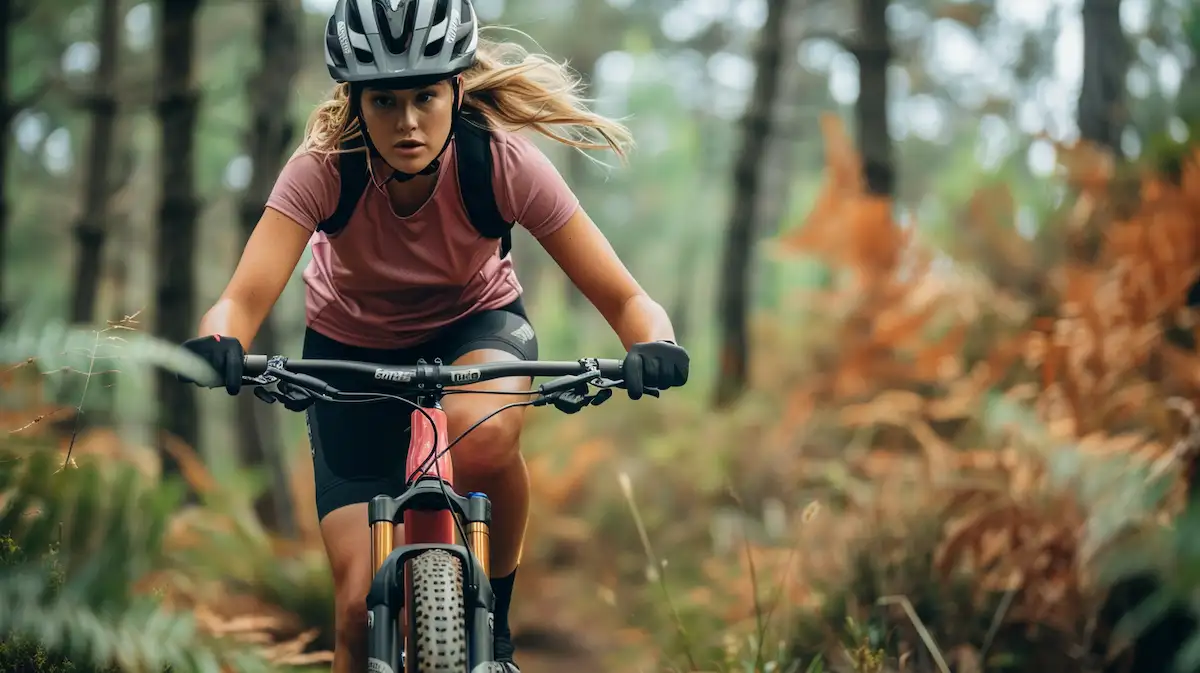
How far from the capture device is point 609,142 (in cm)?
401

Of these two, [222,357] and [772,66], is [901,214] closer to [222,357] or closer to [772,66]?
[772,66]

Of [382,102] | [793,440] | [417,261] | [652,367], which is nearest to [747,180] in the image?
[793,440]

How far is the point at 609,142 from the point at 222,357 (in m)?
1.49

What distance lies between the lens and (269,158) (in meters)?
8.29

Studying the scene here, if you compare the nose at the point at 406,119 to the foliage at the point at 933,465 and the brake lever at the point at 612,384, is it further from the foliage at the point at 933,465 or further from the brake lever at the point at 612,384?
the foliage at the point at 933,465

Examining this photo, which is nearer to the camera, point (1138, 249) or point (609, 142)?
point (609, 142)

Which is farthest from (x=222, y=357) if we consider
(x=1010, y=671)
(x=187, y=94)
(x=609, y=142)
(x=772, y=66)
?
(x=772, y=66)

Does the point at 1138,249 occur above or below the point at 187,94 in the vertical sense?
below

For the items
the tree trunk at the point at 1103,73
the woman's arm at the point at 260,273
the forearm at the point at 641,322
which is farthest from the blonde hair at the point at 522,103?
the tree trunk at the point at 1103,73

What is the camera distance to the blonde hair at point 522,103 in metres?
3.88

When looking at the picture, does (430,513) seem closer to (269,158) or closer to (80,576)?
(80,576)

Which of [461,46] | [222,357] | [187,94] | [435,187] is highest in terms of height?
[187,94]

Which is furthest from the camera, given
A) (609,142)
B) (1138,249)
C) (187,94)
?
(187,94)

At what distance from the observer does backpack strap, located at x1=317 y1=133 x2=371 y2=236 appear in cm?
367
